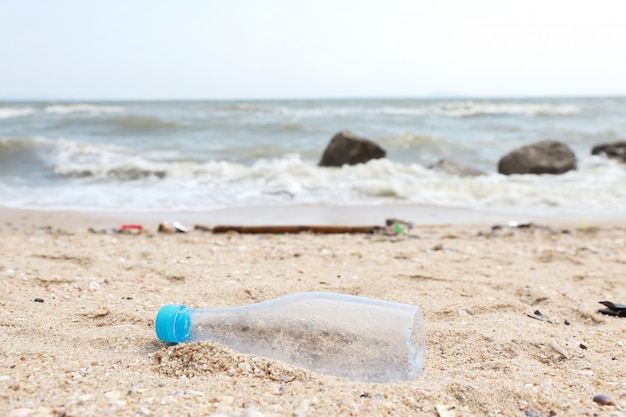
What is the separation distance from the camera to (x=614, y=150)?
1054 centimetres

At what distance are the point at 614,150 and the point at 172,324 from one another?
11062 millimetres

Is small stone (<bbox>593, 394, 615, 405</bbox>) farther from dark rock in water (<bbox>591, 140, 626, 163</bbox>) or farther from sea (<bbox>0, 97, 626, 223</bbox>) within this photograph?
dark rock in water (<bbox>591, 140, 626, 163</bbox>)

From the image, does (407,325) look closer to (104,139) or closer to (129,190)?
(129,190)

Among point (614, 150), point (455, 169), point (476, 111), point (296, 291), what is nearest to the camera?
point (296, 291)

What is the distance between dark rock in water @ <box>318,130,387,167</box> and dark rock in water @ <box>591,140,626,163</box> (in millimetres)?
4741

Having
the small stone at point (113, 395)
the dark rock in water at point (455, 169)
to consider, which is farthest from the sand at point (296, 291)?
the dark rock in water at point (455, 169)

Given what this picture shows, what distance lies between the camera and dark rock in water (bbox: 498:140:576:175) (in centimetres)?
897

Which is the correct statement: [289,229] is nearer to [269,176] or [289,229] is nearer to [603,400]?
[603,400]

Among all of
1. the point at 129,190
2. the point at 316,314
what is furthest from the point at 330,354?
the point at 129,190

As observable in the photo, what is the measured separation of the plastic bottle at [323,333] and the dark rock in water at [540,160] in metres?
8.03

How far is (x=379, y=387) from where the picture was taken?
1.48m

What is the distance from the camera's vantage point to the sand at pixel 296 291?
139 centimetres

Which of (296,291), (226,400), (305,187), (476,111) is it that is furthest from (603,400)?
(476,111)

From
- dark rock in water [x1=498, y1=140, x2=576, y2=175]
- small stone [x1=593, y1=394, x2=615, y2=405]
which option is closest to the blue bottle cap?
small stone [x1=593, y1=394, x2=615, y2=405]
